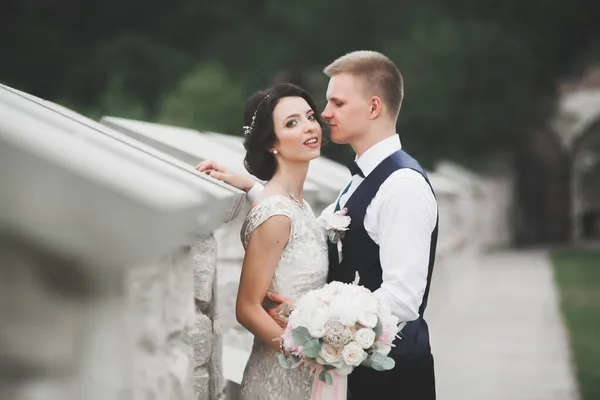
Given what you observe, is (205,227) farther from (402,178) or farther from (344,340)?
(402,178)

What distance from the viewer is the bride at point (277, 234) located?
12.0 feet

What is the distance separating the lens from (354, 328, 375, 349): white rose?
3318 millimetres

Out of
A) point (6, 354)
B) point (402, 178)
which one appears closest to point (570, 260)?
point (402, 178)

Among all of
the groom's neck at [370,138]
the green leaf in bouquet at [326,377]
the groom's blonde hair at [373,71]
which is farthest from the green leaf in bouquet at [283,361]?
the groom's blonde hair at [373,71]

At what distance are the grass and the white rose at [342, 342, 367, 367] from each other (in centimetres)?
479

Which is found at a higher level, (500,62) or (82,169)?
(500,62)

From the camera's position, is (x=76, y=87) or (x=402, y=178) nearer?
(x=402, y=178)

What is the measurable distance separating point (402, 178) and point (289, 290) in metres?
0.57

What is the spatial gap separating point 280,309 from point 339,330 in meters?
0.43

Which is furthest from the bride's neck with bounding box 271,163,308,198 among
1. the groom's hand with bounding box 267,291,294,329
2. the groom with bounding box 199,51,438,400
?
the groom's hand with bounding box 267,291,294,329

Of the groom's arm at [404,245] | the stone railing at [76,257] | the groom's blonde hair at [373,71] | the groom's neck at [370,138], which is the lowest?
the stone railing at [76,257]

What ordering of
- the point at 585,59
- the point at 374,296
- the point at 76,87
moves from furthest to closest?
1. the point at 585,59
2. the point at 76,87
3. the point at 374,296

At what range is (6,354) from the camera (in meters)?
2.15

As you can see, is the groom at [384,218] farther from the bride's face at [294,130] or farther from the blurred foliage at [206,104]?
the blurred foliage at [206,104]
